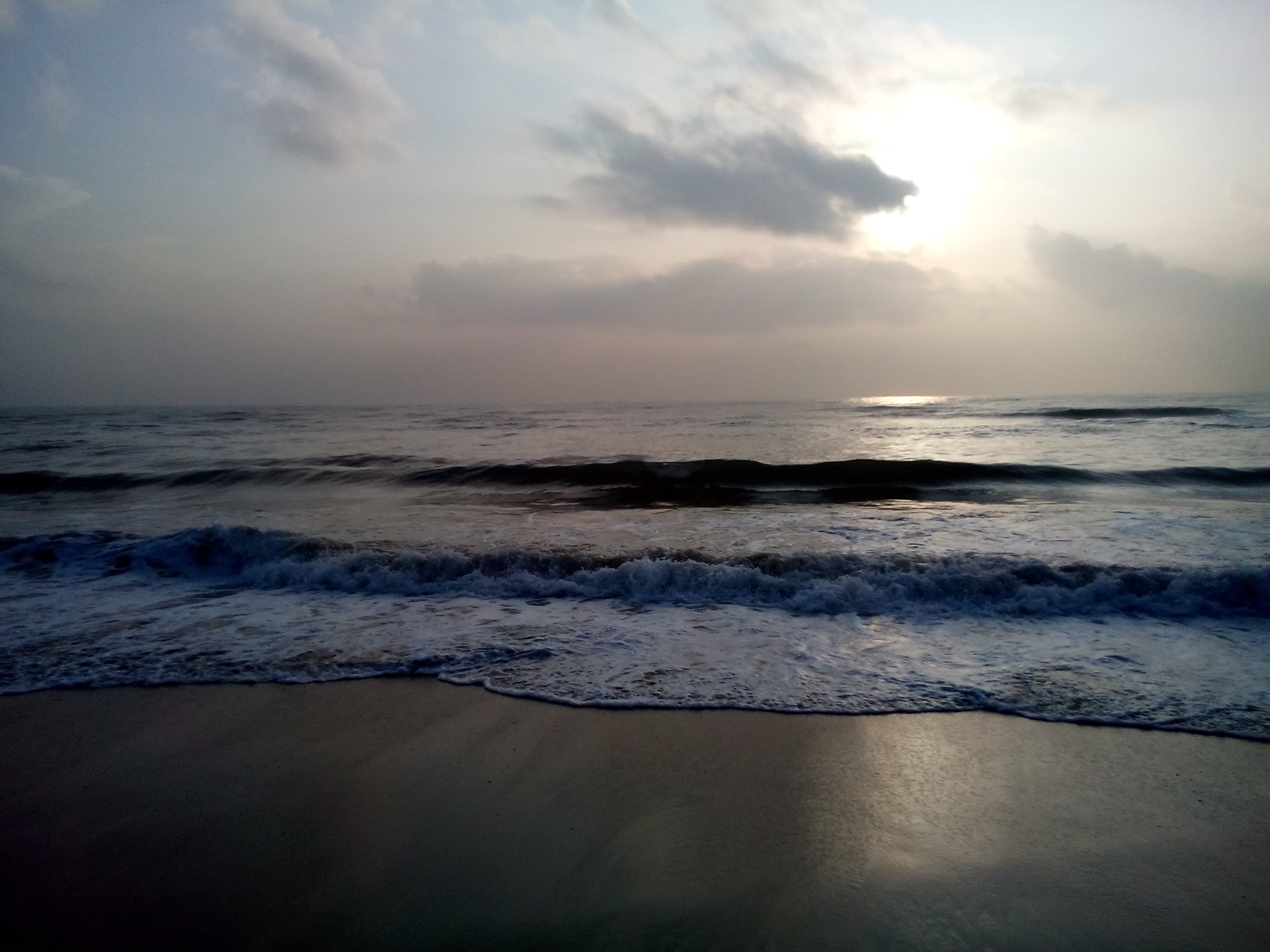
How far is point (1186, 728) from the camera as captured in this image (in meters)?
4.36

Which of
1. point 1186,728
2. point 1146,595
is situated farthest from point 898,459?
point 1186,728

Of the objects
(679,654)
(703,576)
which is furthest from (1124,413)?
(679,654)

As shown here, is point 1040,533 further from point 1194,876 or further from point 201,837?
point 201,837

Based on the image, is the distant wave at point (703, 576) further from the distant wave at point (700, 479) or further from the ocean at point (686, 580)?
the distant wave at point (700, 479)

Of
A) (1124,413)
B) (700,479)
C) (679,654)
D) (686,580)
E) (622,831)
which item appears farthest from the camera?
(1124,413)

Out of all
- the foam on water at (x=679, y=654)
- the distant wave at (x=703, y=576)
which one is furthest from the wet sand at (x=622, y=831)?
the distant wave at (x=703, y=576)

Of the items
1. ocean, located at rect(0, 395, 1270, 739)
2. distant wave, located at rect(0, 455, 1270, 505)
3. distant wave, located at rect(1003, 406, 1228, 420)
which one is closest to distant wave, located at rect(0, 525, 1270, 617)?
ocean, located at rect(0, 395, 1270, 739)

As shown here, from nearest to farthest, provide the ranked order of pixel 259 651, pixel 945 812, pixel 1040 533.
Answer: pixel 945 812
pixel 259 651
pixel 1040 533

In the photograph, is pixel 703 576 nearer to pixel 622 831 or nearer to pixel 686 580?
pixel 686 580

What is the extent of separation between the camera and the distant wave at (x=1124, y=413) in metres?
30.5

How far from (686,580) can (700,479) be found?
882 cm

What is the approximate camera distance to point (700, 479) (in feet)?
53.8

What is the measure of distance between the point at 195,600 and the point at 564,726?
5577 millimetres

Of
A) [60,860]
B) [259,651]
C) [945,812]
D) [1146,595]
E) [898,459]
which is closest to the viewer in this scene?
[60,860]
